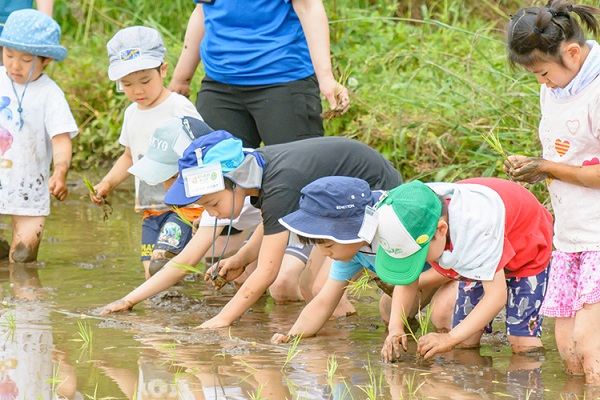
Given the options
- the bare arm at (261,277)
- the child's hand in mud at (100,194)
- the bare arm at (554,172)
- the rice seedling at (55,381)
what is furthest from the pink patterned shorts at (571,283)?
the child's hand in mud at (100,194)

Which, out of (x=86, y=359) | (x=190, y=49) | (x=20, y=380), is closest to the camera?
(x=20, y=380)

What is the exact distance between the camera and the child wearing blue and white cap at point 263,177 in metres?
4.21

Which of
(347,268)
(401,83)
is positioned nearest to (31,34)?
(347,268)

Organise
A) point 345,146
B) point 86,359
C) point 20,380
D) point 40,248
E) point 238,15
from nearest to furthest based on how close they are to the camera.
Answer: point 20,380, point 86,359, point 345,146, point 238,15, point 40,248

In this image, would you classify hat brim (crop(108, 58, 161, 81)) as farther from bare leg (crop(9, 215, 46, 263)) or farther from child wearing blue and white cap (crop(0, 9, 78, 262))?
bare leg (crop(9, 215, 46, 263))

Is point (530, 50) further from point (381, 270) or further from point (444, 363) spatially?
point (444, 363)

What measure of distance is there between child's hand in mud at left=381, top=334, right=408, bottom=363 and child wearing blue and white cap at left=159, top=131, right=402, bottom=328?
27.4 inches

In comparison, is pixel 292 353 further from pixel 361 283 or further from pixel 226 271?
pixel 226 271

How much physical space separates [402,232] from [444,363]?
2.05 feet

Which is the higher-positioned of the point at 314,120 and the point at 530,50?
the point at 530,50

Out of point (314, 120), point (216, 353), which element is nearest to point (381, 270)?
point (216, 353)

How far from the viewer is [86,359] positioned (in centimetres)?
392

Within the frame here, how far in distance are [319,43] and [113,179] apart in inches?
53.5

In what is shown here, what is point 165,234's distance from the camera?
555cm
